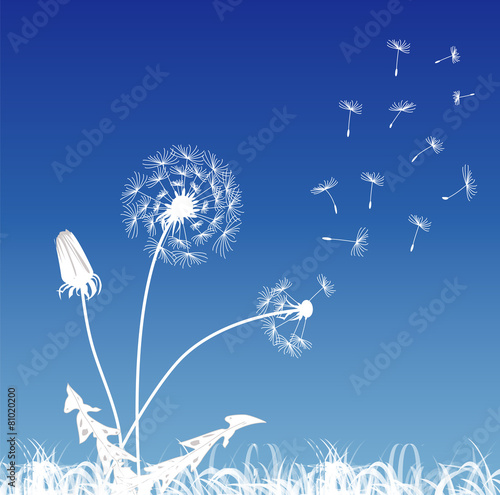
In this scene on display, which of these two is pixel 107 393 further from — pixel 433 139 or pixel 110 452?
pixel 433 139

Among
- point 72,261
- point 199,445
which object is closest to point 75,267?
point 72,261

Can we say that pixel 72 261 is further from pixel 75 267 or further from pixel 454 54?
pixel 454 54

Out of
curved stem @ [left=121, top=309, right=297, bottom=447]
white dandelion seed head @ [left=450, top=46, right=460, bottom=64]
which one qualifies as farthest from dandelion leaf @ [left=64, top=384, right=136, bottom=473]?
white dandelion seed head @ [left=450, top=46, right=460, bottom=64]

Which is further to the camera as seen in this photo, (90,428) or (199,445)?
(90,428)

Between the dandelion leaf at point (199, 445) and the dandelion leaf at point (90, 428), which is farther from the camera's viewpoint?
the dandelion leaf at point (90, 428)

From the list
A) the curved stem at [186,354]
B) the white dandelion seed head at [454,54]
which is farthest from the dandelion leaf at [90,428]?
the white dandelion seed head at [454,54]

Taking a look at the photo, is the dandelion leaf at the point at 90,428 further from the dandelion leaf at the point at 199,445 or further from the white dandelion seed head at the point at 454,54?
the white dandelion seed head at the point at 454,54

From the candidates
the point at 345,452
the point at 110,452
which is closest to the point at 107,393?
the point at 110,452

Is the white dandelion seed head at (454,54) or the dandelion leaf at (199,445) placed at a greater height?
the white dandelion seed head at (454,54)

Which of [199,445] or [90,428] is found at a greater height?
[90,428]
